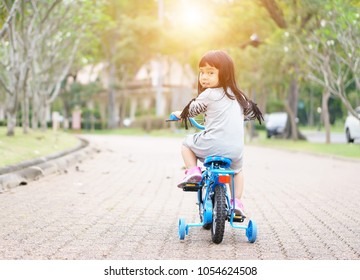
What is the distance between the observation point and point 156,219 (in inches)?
316

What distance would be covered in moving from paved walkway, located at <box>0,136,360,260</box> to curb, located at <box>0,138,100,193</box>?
0.76 ft

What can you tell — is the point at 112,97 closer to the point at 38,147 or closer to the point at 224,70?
the point at 38,147

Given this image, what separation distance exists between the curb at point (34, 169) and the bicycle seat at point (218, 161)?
5233 mm

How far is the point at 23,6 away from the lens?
1895cm

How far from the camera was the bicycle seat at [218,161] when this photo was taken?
20.1 feet

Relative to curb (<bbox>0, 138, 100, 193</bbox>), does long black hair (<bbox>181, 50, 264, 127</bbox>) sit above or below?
above

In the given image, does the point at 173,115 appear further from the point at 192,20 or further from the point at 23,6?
the point at 192,20

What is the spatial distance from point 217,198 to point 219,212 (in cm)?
13

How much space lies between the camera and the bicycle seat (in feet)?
20.1

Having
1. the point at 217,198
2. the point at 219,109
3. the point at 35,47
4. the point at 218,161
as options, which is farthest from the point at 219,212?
the point at 35,47

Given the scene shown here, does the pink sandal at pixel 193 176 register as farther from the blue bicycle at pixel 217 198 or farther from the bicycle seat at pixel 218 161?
the bicycle seat at pixel 218 161

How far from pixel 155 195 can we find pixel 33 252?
4958 millimetres

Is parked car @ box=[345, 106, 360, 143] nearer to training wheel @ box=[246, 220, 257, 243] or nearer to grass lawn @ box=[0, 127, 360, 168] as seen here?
grass lawn @ box=[0, 127, 360, 168]

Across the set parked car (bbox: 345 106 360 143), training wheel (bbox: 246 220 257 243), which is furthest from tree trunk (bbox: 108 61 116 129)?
training wheel (bbox: 246 220 257 243)
